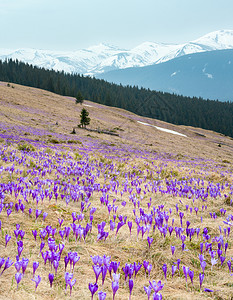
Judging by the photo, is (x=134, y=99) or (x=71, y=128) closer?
(x=71, y=128)

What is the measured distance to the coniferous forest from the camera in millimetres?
111062

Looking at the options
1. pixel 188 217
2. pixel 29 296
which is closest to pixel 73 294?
pixel 29 296

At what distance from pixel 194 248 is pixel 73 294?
1918 mm

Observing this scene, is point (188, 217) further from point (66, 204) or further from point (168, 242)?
point (66, 204)

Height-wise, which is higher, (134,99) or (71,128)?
(134,99)

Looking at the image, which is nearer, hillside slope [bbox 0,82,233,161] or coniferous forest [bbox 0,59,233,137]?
hillside slope [bbox 0,82,233,161]

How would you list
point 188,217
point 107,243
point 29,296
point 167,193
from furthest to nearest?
point 167,193, point 188,217, point 107,243, point 29,296

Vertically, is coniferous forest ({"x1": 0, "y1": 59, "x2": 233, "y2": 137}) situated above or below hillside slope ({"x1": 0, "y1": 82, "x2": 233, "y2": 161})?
above

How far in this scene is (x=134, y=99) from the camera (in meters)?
128

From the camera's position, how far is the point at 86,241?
3.23 meters

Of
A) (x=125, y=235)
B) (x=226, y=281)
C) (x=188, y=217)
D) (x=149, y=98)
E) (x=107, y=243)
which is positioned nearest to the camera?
(x=226, y=281)

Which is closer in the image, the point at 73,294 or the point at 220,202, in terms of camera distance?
the point at 73,294

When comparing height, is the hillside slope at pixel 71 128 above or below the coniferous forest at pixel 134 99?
below

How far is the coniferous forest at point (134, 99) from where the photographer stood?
11106 cm
